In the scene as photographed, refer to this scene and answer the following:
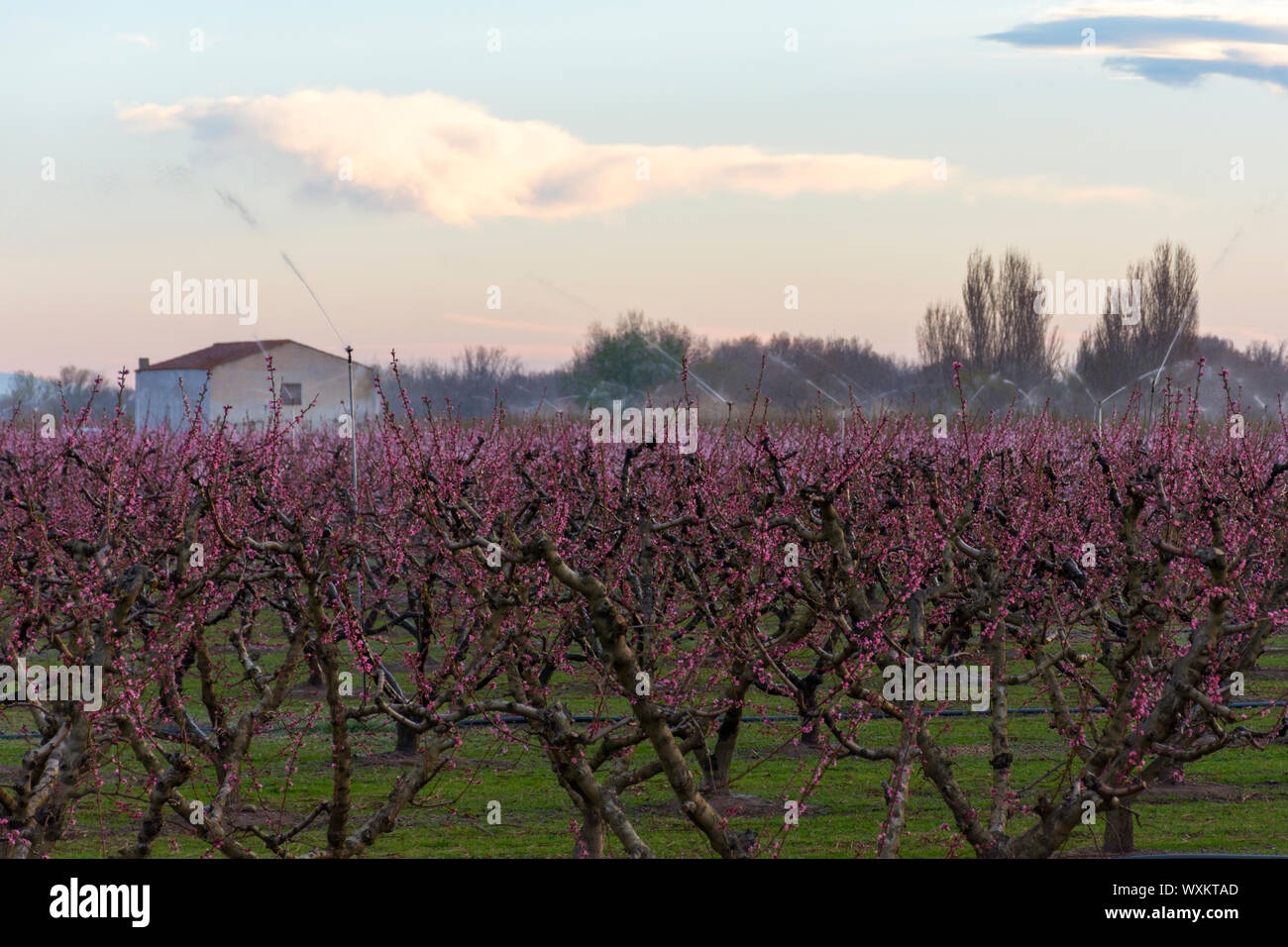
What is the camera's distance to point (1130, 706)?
24.3 feet

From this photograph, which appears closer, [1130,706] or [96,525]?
[1130,706]

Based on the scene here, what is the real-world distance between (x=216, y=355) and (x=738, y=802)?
6767 centimetres

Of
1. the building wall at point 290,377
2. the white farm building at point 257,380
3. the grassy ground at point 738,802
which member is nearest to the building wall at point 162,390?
the white farm building at point 257,380

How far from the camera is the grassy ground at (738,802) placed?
10617mm

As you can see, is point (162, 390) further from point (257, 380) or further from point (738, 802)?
point (738, 802)

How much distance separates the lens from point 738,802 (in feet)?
39.8

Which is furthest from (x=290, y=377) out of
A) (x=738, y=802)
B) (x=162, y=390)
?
(x=738, y=802)

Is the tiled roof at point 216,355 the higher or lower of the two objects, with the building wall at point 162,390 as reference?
higher

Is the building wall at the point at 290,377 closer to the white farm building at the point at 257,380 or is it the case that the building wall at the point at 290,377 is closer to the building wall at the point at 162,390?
the white farm building at the point at 257,380

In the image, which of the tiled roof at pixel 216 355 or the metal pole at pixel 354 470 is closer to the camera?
the metal pole at pixel 354 470

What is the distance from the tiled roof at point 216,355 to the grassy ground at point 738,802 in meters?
55.9
